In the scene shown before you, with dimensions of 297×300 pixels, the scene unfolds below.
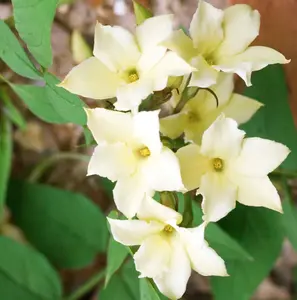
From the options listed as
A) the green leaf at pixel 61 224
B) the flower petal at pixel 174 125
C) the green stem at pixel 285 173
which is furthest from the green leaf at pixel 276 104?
the green leaf at pixel 61 224

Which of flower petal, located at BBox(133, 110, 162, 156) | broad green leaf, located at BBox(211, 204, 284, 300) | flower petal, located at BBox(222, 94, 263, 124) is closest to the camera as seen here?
flower petal, located at BBox(133, 110, 162, 156)

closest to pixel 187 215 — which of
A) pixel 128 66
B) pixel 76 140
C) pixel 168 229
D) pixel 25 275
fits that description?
pixel 168 229

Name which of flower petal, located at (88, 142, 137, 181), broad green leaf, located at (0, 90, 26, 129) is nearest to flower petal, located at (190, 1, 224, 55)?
flower petal, located at (88, 142, 137, 181)

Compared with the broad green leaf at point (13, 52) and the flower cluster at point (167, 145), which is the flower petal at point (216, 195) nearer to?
the flower cluster at point (167, 145)

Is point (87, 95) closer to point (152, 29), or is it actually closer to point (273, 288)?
point (152, 29)

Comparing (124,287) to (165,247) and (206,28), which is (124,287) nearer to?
(165,247)

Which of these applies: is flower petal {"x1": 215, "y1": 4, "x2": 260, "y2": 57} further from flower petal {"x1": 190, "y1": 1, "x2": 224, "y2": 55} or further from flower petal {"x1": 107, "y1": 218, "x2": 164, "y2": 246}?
flower petal {"x1": 107, "y1": 218, "x2": 164, "y2": 246}

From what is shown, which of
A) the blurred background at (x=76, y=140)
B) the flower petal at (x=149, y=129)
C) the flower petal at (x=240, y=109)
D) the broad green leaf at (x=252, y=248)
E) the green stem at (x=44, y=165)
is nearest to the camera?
the flower petal at (x=149, y=129)
